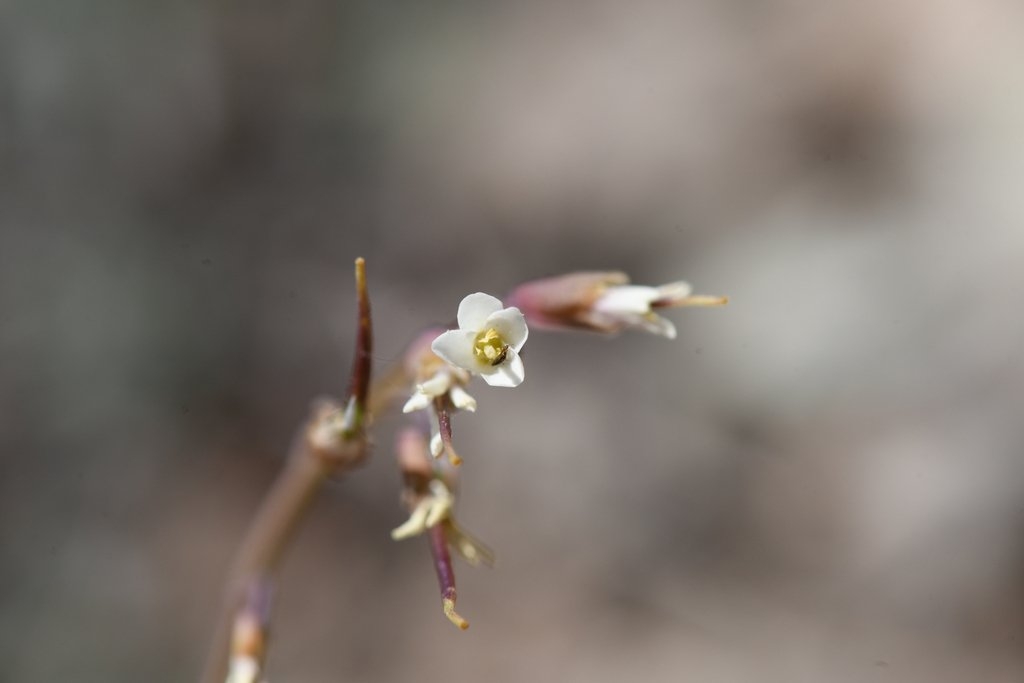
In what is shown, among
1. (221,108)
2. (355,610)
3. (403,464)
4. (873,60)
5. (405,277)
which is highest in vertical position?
(873,60)

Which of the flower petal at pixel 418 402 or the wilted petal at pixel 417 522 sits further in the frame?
the wilted petal at pixel 417 522

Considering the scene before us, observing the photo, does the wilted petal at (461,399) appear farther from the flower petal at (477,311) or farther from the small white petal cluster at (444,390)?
the flower petal at (477,311)

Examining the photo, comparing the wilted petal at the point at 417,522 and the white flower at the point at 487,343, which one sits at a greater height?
the white flower at the point at 487,343

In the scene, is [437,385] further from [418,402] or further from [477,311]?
[477,311]

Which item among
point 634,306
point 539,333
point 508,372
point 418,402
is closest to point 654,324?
point 634,306

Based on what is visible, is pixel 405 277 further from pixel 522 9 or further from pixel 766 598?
pixel 766 598

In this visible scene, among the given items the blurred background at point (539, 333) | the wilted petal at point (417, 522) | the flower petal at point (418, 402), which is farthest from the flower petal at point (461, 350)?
the blurred background at point (539, 333)

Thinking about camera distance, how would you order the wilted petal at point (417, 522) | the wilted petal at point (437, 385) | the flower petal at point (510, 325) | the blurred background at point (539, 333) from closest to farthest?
the flower petal at point (510, 325) → the wilted petal at point (437, 385) → the wilted petal at point (417, 522) → the blurred background at point (539, 333)

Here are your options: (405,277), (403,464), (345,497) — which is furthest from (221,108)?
(403,464)
